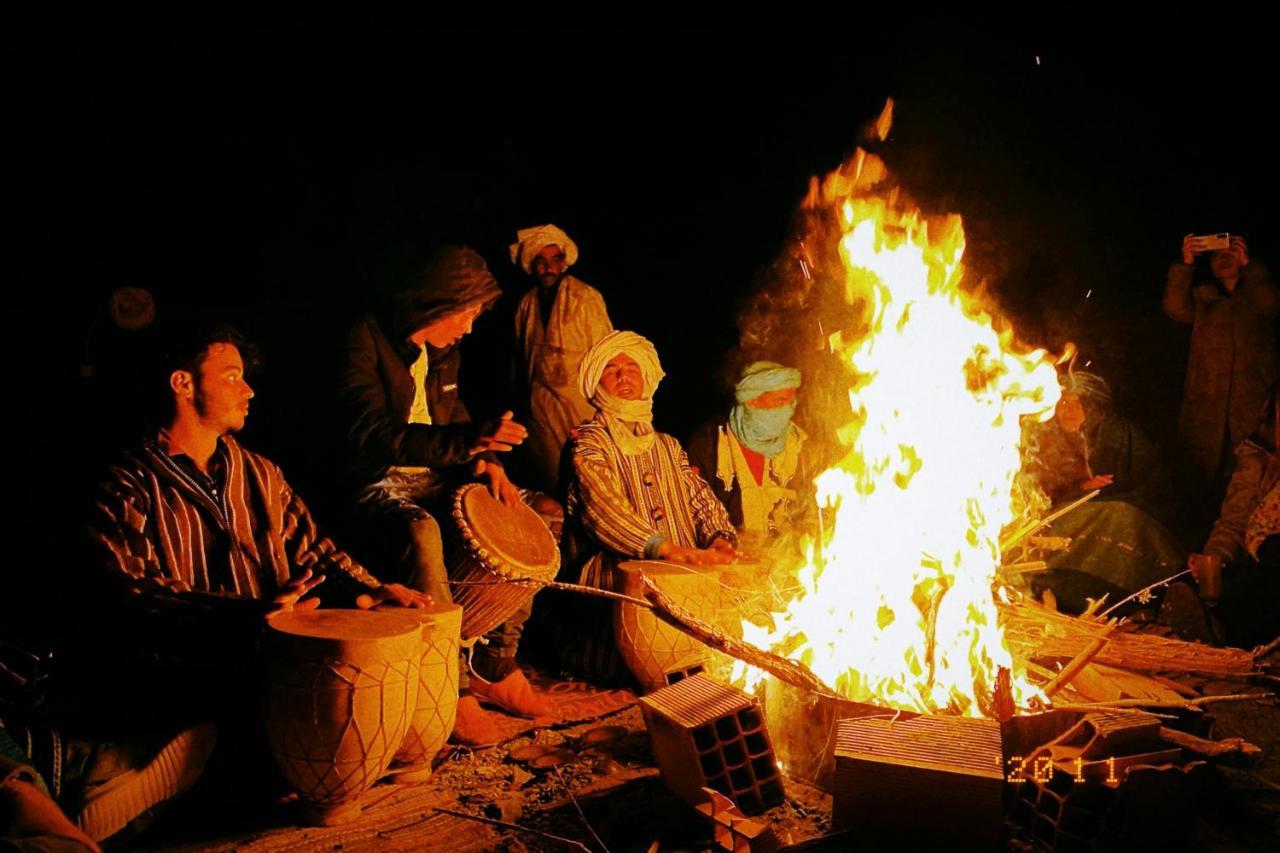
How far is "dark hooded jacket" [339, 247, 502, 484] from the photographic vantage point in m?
5.09

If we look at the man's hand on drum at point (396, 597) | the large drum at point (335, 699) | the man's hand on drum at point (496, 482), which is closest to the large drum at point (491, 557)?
the man's hand on drum at point (496, 482)

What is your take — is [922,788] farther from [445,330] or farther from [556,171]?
[556,171]

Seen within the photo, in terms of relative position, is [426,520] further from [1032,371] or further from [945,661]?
[1032,371]

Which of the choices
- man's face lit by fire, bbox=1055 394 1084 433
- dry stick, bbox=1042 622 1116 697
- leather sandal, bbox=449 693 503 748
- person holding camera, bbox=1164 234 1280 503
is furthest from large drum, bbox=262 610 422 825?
person holding camera, bbox=1164 234 1280 503

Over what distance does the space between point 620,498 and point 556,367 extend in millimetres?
2168

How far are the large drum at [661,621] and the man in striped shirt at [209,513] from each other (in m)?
1.52

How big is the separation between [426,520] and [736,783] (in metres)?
2.08

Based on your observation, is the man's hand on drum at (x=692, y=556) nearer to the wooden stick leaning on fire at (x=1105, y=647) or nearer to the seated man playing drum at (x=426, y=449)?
the wooden stick leaning on fire at (x=1105, y=647)

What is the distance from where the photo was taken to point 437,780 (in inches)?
167

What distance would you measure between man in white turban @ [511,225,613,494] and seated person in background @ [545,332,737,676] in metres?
1.42

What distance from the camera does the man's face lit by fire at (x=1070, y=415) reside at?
24.9ft

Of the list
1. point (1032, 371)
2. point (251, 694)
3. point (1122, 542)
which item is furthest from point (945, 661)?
point (1122, 542)

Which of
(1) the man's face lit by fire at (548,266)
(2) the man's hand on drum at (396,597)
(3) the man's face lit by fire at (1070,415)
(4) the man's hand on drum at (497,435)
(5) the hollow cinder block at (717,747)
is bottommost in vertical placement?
(5) the hollow cinder block at (717,747)

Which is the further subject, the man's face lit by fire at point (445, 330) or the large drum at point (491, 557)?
the man's face lit by fire at point (445, 330)
